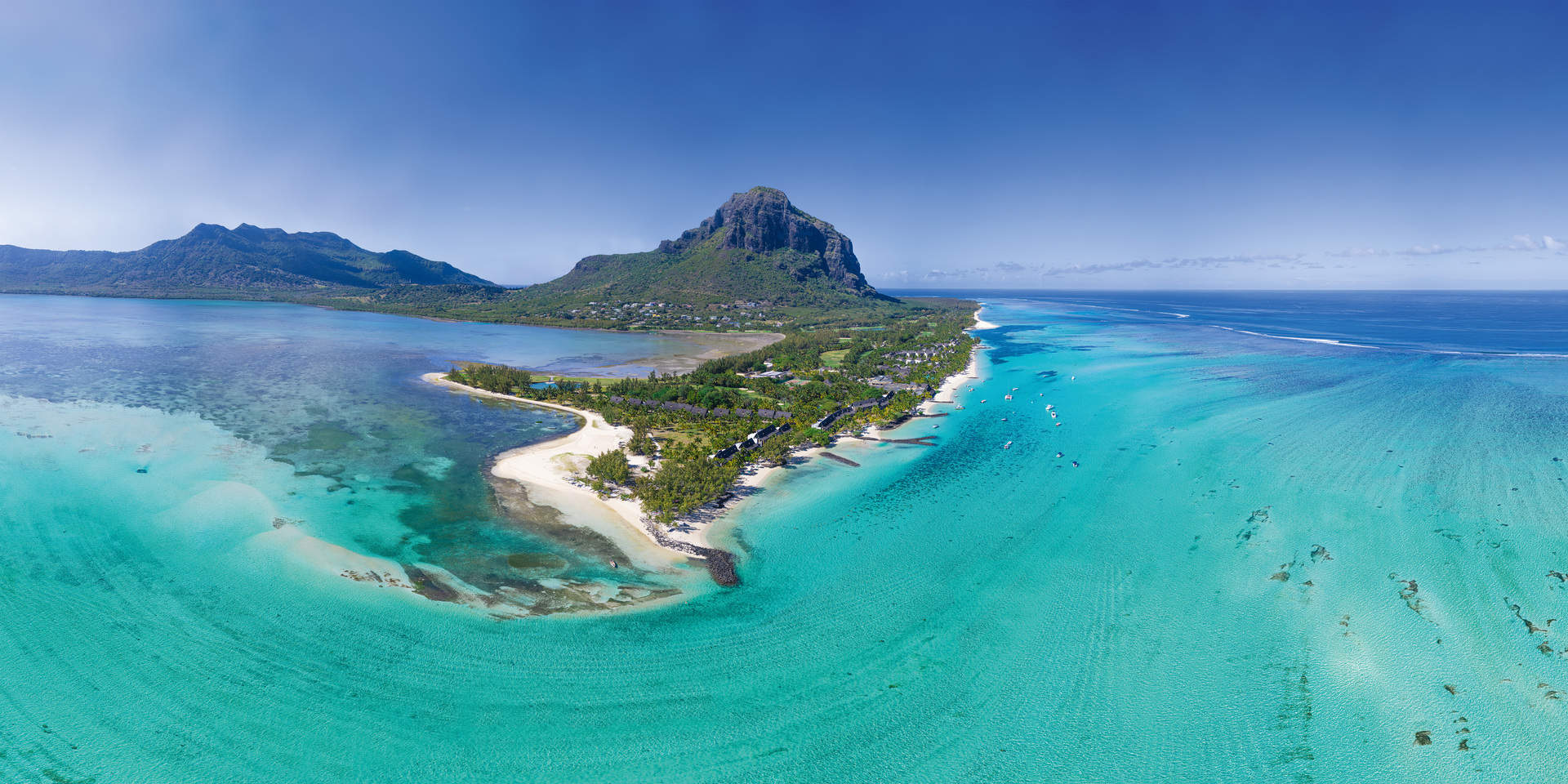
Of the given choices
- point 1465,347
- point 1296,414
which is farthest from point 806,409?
point 1465,347

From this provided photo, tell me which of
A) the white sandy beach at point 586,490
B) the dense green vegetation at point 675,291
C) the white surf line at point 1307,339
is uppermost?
the dense green vegetation at point 675,291

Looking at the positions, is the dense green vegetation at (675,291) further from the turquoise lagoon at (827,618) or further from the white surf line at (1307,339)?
the turquoise lagoon at (827,618)

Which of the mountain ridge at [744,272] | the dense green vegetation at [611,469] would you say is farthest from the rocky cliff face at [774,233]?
the dense green vegetation at [611,469]

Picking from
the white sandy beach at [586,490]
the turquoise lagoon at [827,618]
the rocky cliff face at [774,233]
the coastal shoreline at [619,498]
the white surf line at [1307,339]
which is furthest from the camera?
the rocky cliff face at [774,233]

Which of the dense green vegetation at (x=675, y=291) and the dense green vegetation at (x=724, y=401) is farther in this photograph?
the dense green vegetation at (x=675, y=291)

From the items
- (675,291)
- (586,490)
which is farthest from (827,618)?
(675,291)

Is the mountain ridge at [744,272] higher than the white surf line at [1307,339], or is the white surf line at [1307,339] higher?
the mountain ridge at [744,272]

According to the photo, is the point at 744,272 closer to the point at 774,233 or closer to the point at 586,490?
the point at 774,233

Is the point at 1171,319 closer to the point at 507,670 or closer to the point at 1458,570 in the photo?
the point at 1458,570

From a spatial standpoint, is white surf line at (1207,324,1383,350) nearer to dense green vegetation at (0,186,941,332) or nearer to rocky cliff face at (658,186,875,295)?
dense green vegetation at (0,186,941,332)

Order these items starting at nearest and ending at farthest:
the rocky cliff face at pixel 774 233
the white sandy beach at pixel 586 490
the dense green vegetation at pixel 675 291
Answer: the white sandy beach at pixel 586 490, the dense green vegetation at pixel 675 291, the rocky cliff face at pixel 774 233
